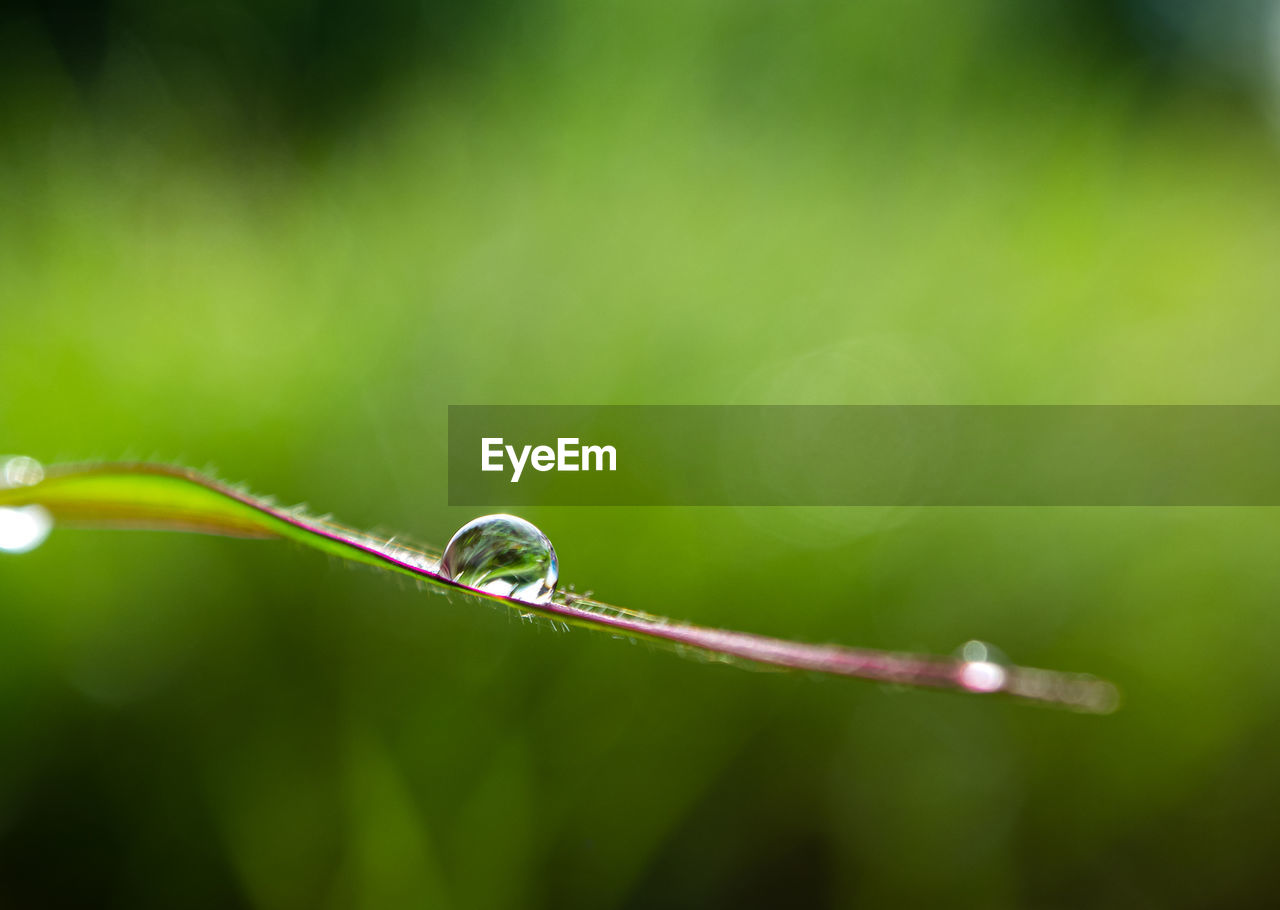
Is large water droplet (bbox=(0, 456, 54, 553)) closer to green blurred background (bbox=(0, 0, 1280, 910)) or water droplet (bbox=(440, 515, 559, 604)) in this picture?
water droplet (bbox=(440, 515, 559, 604))

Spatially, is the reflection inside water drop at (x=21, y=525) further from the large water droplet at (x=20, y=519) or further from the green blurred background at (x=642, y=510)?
the green blurred background at (x=642, y=510)

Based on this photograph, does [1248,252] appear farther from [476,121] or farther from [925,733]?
[476,121]

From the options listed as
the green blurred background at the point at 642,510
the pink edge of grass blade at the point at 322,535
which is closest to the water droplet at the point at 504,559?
the pink edge of grass blade at the point at 322,535

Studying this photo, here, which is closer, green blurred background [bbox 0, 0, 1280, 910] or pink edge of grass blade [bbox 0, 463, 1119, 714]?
pink edge of grass blade [bbox 0, 463, 1119, 714]

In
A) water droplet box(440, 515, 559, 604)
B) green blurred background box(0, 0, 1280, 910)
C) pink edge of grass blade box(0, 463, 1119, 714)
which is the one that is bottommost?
pink edge of grass blade box(0, 463, 1119, 714)

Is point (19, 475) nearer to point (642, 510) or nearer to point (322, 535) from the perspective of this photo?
point (322, 535)

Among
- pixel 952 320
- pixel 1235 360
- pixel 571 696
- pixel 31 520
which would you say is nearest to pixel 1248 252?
pixel 1235 360

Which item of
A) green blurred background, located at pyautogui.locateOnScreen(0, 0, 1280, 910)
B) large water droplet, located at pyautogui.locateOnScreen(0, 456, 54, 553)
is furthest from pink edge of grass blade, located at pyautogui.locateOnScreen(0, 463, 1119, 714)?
green blurred background, located at pyautogui.locateOnScreen(0, 0, 1280, 910)
